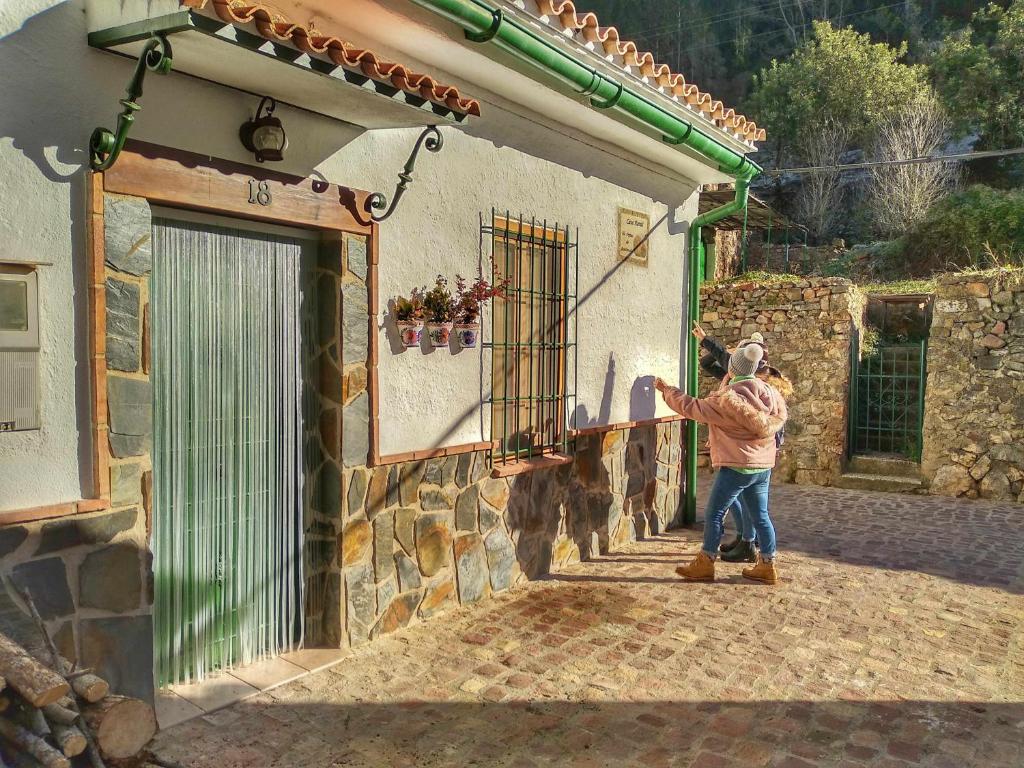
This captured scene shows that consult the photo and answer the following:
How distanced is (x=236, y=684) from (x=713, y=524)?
3367 millimetres

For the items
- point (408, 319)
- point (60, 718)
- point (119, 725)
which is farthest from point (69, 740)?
point (408, 319)

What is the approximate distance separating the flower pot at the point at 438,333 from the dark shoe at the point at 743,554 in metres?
3.09

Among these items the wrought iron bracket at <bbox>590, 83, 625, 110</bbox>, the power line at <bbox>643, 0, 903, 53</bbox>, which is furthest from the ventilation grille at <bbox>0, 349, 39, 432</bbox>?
the power line at <bbox>643, 0, 903, 53</bbox>

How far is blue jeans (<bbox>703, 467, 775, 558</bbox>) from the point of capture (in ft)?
18.6

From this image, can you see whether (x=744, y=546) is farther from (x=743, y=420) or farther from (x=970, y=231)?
(x=970, y=231)

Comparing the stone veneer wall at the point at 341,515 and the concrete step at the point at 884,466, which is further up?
the stone veneer wall at the point at 341,515

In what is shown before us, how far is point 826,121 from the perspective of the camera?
2178cm

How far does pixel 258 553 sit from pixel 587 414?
2.96 meters

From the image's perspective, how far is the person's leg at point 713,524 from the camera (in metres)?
5.69

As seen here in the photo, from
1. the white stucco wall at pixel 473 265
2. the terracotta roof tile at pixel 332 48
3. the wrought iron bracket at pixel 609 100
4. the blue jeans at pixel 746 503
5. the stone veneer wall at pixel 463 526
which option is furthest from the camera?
the blue jeans at pixel 746 503

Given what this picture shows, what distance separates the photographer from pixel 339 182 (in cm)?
410

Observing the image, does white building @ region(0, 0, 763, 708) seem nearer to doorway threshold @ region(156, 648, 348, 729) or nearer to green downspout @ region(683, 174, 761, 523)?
doorway threshold @ region(156, 648, 348, 729)

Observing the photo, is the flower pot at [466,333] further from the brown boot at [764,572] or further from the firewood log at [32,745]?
the firewood log at [32,745]

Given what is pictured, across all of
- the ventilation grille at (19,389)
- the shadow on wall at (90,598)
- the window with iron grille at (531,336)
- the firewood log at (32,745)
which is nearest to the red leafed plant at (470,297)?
the window with iron grille at (531,336)
